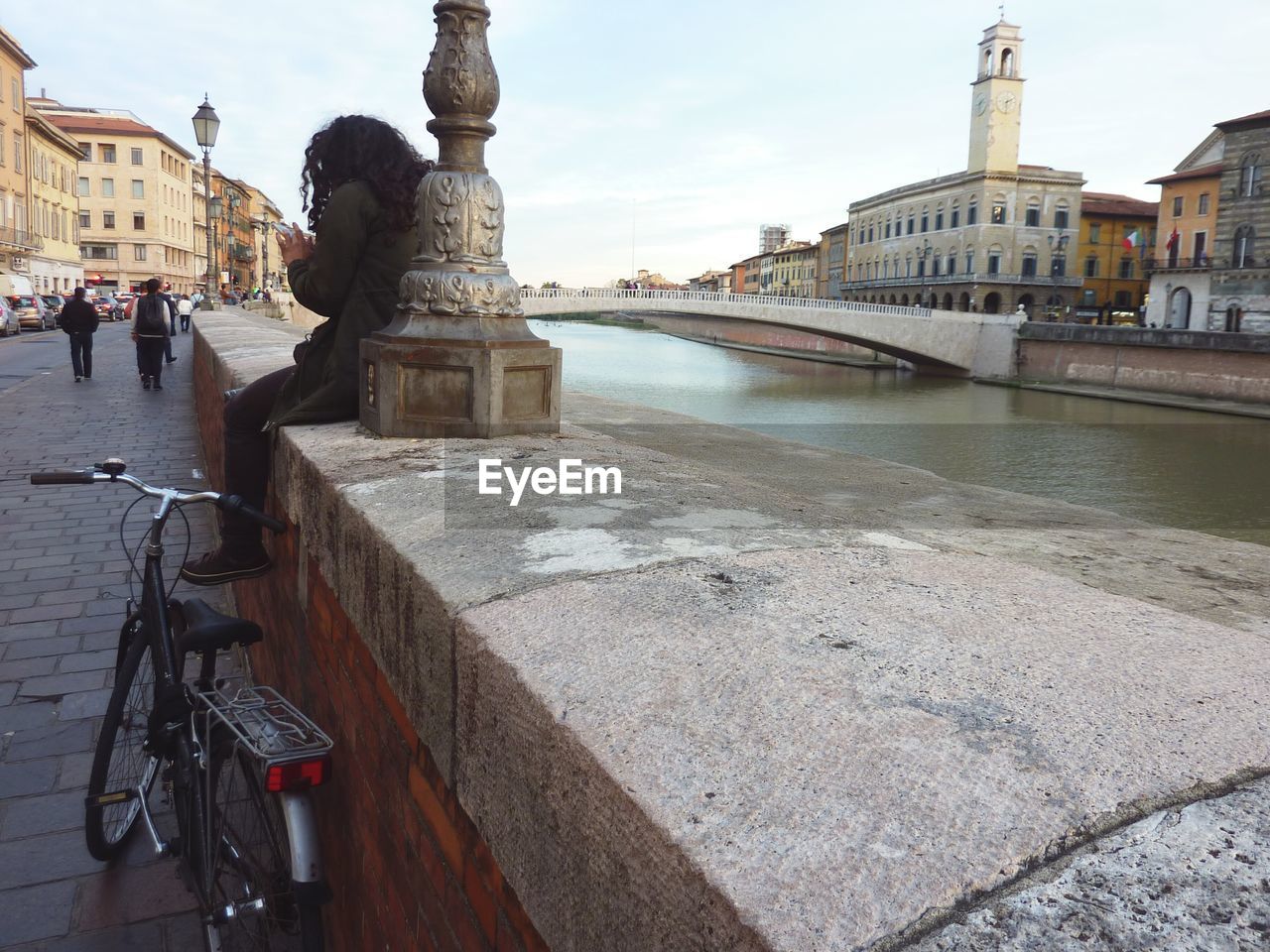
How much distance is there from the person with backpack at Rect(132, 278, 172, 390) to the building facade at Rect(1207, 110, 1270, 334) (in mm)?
39732

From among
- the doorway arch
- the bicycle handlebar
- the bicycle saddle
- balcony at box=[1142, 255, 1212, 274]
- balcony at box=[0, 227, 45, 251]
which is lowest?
the bicycle saddle

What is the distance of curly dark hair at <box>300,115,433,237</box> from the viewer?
310 cm

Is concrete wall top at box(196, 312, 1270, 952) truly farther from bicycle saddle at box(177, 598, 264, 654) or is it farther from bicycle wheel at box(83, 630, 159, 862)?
bicycle wheel at box(83, 630, 159, 862)

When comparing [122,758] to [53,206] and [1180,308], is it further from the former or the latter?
[53,206]

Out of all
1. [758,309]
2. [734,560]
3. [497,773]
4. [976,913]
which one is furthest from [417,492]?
[758,309]

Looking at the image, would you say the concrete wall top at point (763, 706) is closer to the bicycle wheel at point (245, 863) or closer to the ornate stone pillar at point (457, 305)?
the bicycle wheel at point (245, 863)

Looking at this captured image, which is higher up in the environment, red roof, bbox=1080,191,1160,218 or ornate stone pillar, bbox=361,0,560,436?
red roof, bbox=1080,191,1160,218

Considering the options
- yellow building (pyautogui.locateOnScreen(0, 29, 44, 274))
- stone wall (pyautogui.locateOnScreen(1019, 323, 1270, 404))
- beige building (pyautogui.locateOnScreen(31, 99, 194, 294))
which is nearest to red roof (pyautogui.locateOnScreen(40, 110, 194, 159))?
beige building (pyautogui.locateOnScreen(31, 99, 194, 294))

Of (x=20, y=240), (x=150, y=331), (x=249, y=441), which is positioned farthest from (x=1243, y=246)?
(x=20, y=240)

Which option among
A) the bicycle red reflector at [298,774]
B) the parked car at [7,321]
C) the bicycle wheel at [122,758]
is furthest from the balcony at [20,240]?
the bicycle red reflector at [298,774]

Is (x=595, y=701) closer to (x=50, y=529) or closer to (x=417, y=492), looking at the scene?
(x=417, y=492)

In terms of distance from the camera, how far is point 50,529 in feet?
20.0

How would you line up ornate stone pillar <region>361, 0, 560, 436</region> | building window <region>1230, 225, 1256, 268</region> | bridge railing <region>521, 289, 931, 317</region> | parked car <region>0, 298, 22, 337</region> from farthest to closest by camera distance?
1. building window <region>1230, 225, 1256, 268</region>
2. bridge railing <region>521, 289, 931, 317</region>
3. parked car <region>0, 298, 22, 337</region>
4. ornate stone pillar <region>361, 0, 560, 436</region>

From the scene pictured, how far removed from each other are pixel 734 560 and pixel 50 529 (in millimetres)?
5799
